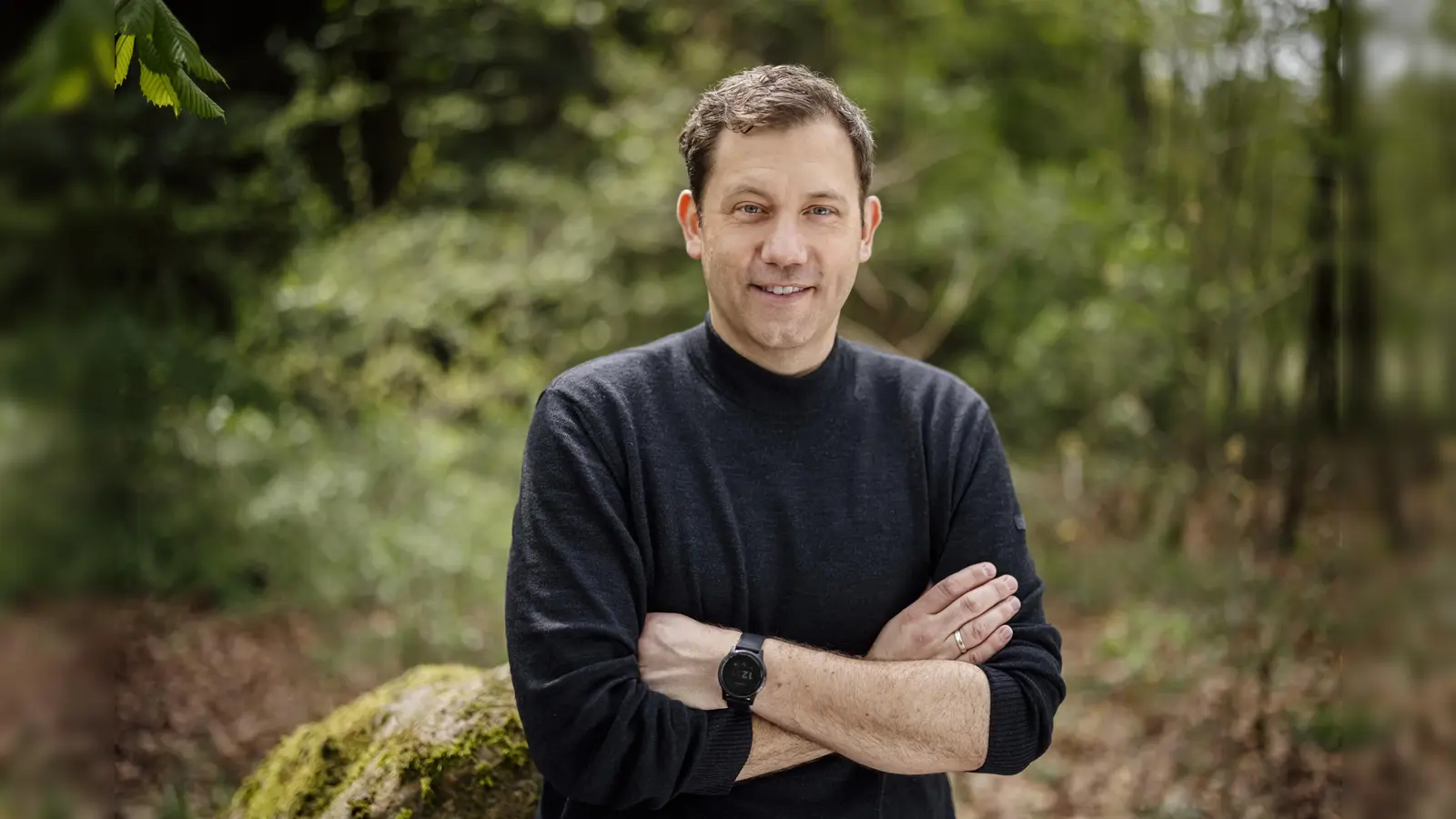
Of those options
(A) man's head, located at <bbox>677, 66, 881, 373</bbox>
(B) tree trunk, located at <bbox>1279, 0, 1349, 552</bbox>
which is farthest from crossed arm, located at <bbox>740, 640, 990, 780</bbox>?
(B) tree trunk, located at <bbox>1279, 0, 1349, 552</bbox>

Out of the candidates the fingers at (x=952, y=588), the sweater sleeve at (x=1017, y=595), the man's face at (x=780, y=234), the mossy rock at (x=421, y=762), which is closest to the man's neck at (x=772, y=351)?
the man's face at (x=780, y=234)

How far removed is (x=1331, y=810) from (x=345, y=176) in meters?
5.67

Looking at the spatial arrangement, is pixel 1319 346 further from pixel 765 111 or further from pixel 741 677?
pixel 741 677

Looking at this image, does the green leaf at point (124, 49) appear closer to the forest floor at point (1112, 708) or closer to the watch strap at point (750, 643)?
the watch strap at point (750, 643)

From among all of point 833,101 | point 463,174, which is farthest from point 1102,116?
point 833,101

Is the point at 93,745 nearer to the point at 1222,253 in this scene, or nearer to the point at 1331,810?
the point at 1331,810

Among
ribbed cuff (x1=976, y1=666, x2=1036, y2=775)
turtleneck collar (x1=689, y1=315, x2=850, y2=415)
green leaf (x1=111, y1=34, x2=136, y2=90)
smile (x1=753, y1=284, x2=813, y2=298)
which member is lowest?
ribbed cuff (x1=976, y1=666, x2=1036, y2=775)

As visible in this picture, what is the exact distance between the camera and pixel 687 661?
6.02 feet

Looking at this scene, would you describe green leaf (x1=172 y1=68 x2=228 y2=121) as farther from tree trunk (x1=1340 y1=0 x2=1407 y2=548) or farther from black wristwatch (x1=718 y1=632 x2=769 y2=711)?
tree trunk (x1=1340 y1=0 x2=1407 y2=548)

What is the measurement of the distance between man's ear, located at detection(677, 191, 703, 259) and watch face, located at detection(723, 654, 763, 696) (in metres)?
0.85

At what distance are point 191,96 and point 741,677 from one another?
1.30 m

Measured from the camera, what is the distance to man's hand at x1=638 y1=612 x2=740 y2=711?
183 cm

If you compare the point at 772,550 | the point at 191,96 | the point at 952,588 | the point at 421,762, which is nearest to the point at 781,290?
the point at 772,550

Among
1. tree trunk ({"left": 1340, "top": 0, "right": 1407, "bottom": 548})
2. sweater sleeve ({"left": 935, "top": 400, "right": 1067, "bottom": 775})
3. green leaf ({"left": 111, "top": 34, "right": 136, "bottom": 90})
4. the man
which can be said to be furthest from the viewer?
sweater sleeve ({"left": 935, "top": 400, "right": 1067, "bottom": 775})
